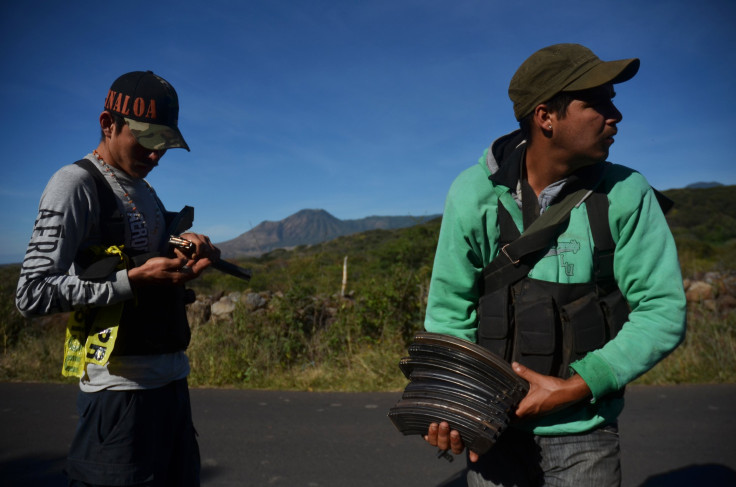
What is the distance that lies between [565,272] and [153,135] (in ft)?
5.50

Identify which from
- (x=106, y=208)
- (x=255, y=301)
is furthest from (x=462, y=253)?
(x=255, y=301)

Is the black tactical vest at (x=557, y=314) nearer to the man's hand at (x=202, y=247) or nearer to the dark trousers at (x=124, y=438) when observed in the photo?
the man's hand at (x=202, y=247)

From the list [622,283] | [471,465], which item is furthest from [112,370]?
[622,283]

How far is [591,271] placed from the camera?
5.94 ft

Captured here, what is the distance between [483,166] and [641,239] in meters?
0.60

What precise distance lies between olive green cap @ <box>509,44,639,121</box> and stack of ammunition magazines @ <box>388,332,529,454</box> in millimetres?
853

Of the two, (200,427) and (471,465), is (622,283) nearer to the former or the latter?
(471,465)

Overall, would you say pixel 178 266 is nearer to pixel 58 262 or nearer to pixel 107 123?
pixel 58 262

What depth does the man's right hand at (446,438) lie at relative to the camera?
1774mm

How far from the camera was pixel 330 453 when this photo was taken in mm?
4629

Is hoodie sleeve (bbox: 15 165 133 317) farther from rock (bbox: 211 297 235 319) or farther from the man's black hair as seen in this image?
rock (bbox: 211 297 235 319)

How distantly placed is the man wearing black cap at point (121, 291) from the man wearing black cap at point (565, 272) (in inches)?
45.4

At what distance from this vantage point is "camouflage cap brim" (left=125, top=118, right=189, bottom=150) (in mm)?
2207

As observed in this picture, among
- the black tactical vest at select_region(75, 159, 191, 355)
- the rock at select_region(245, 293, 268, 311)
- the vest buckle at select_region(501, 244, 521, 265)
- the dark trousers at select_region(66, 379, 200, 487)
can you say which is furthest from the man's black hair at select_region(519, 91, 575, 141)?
the rock at select_region(245, 293, 268, 311)
